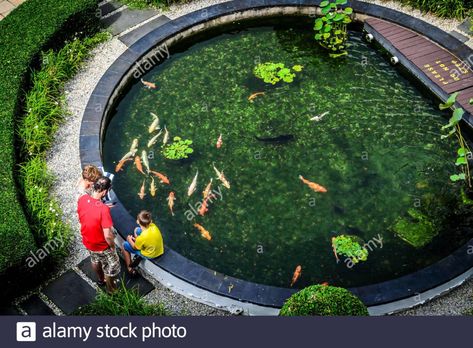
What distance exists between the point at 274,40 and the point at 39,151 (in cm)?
473

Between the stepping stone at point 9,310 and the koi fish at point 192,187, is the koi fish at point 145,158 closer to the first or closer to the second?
the koi fish at point 192,187

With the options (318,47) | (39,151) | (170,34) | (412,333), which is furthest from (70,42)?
(412,333)

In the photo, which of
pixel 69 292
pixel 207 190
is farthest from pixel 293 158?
pixel 69 292

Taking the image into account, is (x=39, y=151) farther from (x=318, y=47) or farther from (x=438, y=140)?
(x=438, y=140)

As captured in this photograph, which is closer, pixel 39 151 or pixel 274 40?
pixel 39 151

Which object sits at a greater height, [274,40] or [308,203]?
[274,40]

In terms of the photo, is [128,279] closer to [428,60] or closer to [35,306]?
[35,306]

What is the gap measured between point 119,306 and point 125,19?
6.17 meters

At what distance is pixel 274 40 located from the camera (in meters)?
11.6

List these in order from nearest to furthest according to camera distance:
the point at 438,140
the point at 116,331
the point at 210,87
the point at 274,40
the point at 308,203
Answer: the point at 116,331 < the point at 308,203 < the point at 438,140 < the point at 210,87 < the point at 274,40

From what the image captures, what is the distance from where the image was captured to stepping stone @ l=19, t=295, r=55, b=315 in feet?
25.6

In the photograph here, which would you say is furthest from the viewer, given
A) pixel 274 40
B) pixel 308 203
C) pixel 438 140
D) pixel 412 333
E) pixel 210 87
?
pixel 274 40

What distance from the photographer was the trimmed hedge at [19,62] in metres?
7.90

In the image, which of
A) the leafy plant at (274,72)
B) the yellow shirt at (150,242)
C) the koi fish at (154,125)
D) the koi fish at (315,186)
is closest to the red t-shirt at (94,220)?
the yellow shirt at (150,242)
